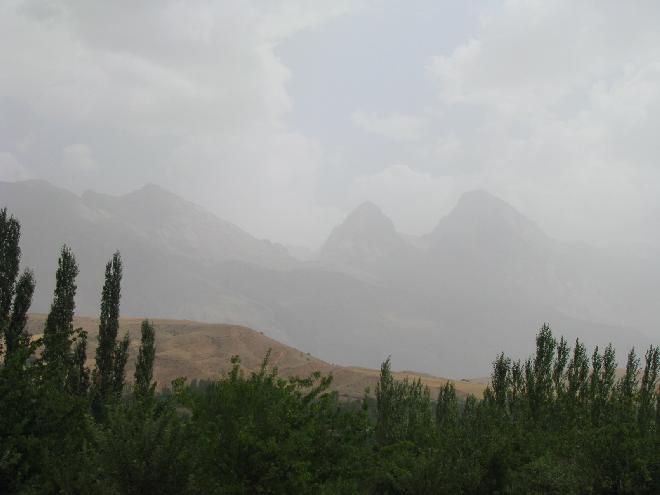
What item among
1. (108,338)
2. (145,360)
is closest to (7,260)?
(108,338)

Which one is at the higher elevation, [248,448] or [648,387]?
[648,387]

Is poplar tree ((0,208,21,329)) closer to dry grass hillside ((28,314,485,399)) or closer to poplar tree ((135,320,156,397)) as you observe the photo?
poplar tree ((135,320,156,397))

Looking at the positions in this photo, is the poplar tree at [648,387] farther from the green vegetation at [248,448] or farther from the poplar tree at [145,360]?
the poplar tree at [145,360]

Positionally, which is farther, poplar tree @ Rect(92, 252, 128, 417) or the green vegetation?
poplar tree @ Rect(92, 252, 128, 417)

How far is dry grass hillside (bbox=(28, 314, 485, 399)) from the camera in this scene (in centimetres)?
9888

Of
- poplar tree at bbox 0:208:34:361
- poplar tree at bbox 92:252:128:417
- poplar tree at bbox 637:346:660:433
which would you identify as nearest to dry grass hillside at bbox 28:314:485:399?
poplar tree at bbox 637:346:660:433

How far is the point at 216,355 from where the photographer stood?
111 m

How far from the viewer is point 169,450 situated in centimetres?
1252

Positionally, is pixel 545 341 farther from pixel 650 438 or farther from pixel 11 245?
pixel 11 245

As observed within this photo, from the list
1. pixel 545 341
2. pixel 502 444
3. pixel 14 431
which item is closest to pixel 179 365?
pixel 545 341

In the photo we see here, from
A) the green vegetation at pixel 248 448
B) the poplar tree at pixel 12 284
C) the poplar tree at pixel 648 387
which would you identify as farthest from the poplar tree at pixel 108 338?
the poplar tree at pixel 648 387

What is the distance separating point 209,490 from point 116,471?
6.67ft

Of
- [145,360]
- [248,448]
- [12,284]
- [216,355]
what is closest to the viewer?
[248,448]

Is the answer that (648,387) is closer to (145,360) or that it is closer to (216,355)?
(145,360)
